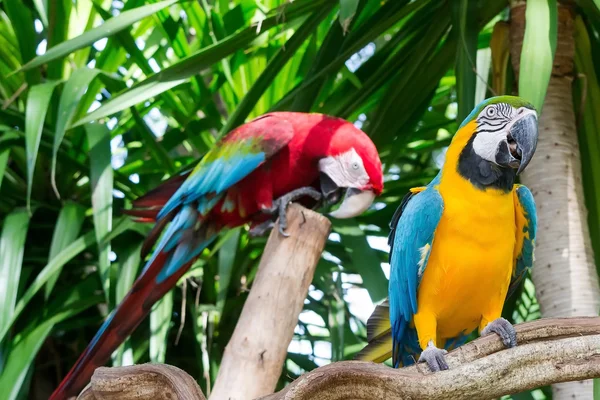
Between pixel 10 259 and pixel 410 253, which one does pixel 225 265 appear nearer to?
pixel 10 259

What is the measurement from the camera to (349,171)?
2096 millimetres

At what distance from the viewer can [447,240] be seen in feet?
4.74

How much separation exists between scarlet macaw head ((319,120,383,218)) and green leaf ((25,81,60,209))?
729 millimetres

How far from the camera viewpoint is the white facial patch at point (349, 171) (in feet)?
6.84

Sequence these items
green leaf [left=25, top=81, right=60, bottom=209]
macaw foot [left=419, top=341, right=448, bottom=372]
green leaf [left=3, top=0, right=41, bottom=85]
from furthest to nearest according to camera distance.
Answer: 1. green leaf [left=3, top=0, right=41, bottom=85]
2. green leaf [left=25, top=81, right=60, bottom=209]
3. macaw foot [left=419, top=341, right=448, bottom=372]

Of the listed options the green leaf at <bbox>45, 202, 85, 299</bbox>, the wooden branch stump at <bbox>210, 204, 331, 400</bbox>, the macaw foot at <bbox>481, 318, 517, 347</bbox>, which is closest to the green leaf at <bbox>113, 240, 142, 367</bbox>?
the green leaf at <bbox>45, 202, 85, 299</bbox>

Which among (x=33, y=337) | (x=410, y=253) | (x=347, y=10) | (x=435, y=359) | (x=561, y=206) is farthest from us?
(x=33, y=337)

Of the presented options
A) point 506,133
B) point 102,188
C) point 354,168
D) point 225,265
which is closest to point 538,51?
point 506,133

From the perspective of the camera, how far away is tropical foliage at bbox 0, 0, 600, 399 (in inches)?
77.5

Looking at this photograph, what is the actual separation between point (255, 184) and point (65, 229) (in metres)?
0.51

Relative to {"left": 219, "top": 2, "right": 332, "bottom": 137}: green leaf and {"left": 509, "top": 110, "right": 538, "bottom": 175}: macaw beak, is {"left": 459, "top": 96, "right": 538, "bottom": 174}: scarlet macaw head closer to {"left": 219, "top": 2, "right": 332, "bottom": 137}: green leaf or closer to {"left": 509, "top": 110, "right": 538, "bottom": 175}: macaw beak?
{"left": 509, "top": 110, "right": 538, "bottom": 175}: macaw beak

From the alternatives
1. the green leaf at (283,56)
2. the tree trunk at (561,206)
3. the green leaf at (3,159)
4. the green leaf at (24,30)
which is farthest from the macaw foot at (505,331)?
the green leaf at (24,30)

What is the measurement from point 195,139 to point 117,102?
0.52 meters

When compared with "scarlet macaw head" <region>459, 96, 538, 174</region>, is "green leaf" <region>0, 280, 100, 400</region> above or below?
below
